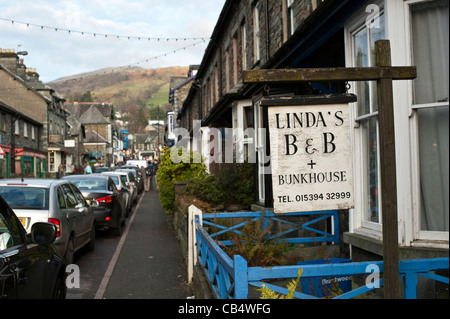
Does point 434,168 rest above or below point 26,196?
above

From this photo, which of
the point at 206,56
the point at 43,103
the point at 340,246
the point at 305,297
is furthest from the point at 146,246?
the point at 43,103

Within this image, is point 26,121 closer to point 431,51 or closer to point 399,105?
point 399,105

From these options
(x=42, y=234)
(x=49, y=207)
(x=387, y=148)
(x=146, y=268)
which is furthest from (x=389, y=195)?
(x=146, y=268)

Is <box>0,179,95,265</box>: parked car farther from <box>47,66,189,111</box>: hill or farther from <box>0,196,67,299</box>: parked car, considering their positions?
<box>47,66,189,111</box>: hill

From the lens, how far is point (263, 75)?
312 cm

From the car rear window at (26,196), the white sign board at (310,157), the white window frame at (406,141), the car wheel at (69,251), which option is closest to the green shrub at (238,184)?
the car wheel at (69,251)

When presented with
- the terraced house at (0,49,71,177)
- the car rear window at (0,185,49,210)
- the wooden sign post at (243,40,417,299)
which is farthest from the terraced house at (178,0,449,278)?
the terraced house at (0,49,71,177)

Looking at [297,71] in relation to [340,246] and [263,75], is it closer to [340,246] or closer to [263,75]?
[263,75]

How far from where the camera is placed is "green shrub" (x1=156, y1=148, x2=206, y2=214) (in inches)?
594

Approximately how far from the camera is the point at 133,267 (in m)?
8.84

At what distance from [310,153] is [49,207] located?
5820 mm

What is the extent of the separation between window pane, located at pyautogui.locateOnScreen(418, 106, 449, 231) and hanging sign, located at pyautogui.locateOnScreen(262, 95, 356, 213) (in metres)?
1.11

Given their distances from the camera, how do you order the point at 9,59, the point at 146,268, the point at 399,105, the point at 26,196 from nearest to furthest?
the point at 399,105 → the point at 26,196 → the point at 146,268 → the point at 9,59
